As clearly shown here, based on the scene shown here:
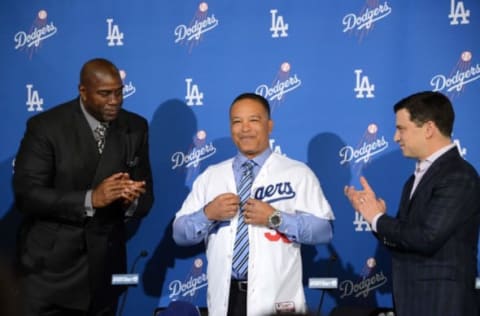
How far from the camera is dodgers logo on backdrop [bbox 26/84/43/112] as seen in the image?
4855 mm

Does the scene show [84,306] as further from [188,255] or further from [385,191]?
[385,191]

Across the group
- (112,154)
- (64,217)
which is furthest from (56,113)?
(64,217)

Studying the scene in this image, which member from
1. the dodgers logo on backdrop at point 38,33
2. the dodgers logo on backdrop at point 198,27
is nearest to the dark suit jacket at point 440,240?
the dodgers logo on backdrop at point 198,27

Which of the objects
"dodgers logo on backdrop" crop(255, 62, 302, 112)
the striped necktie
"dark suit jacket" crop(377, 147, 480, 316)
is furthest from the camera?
"dodgers logo on backdrop" crop(255, 62, 302, 112)

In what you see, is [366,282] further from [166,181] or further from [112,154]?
[112,154]

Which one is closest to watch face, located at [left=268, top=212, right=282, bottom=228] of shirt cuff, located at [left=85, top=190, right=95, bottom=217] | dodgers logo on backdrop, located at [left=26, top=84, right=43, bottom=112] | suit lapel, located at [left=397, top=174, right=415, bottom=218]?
suit lapel, located at [left=397, top=174, right=415, bottom=218]

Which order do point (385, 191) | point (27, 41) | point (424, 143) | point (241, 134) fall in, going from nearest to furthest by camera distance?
point (424, 143) → point (241, 134) → point (385, 191) → point (27, 41)

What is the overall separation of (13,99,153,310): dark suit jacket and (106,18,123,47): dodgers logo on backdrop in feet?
3.89

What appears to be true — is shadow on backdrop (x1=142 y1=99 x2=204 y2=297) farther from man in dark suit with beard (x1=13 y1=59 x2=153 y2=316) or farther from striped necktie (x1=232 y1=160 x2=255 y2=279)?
striped necktie (x1=232 y1=160 x2=255 y2=279)

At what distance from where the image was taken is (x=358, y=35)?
458cm

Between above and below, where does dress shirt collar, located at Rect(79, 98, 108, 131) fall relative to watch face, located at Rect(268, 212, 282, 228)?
above

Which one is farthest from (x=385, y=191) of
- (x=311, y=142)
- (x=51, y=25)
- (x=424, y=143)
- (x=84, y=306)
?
(x=51, y=25)

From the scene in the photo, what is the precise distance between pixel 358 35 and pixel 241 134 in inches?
56.3

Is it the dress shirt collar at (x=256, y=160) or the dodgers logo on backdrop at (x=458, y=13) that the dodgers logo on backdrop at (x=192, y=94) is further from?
the dodgers logo on backdrop at (x=458, y=13)
